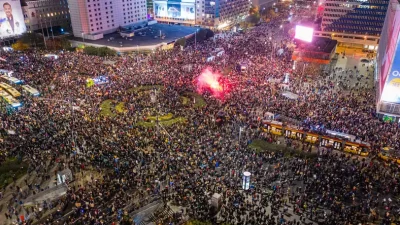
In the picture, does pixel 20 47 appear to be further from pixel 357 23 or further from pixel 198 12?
pixel 357 23

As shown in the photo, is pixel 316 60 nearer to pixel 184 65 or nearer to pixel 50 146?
pixel 184 65

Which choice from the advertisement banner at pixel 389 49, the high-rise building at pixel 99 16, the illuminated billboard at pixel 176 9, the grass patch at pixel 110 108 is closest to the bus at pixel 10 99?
the grass patch at pixel 110 108

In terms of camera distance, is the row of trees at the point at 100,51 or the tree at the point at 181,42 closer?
the row of trees at the point at 100,51

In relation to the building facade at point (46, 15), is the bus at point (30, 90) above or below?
below

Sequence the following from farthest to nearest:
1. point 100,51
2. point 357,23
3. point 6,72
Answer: point 357,23, point 100,51, point 6,72

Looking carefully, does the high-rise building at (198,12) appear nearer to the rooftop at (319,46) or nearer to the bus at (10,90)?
the rooftop at (319,46)

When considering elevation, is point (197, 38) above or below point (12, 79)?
below

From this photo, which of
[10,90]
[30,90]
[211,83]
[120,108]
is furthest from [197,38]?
[10,90]
